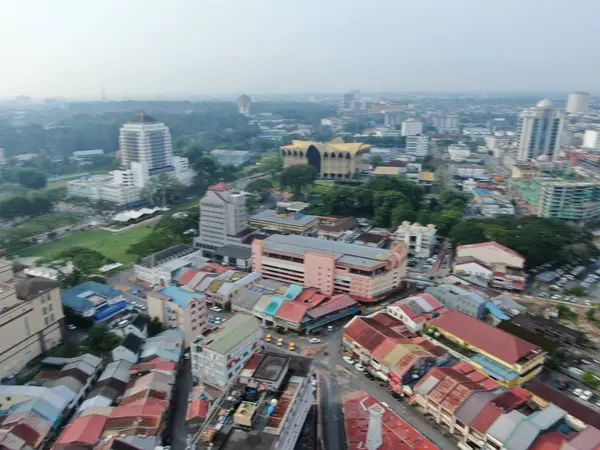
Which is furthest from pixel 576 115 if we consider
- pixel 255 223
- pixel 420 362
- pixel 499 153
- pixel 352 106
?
pixel 420 362

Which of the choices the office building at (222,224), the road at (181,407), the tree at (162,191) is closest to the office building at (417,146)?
the tree at (162,191)

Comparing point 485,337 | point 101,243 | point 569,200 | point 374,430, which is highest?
point 569,200

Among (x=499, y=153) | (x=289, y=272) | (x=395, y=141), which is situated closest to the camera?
(x=289, y=272)

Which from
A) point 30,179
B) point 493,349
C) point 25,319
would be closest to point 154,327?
point 25,319

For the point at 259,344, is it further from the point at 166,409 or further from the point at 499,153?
the point at 499,153

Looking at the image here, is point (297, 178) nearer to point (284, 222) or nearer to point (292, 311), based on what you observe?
point (284, 222)

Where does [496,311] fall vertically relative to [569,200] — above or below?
below
